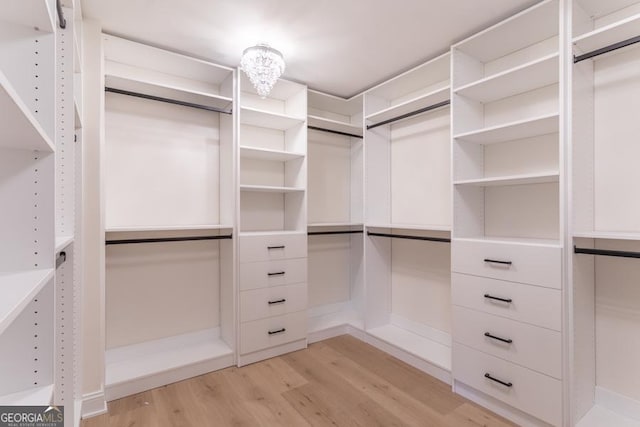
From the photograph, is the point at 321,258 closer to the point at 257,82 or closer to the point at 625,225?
the point at 257,82

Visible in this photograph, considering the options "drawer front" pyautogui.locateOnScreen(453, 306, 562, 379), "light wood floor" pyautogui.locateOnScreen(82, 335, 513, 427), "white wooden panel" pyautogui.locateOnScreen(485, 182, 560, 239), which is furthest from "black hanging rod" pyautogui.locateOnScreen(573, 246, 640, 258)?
"light wood floor" pyautogui.locateOnScreen(82, 335, 513, 427)

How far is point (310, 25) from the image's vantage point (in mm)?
2033

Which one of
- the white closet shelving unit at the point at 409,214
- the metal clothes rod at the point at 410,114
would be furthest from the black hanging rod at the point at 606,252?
the metal clothes rod at the point at 410,114

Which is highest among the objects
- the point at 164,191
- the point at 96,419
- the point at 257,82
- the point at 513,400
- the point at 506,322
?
the point at 257,82

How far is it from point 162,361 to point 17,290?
197 centimetres

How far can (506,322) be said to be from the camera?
1.87 metres

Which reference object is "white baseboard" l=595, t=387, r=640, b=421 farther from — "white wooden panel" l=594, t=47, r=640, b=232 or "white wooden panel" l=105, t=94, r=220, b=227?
"white wooden panel" l=105, t=94, r=220, b=227

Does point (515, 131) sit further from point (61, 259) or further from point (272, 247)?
point (61, 259)

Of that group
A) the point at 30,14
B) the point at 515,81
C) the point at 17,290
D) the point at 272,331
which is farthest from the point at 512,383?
the point at 30,14

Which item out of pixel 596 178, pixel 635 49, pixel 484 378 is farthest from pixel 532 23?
pixel 484 378

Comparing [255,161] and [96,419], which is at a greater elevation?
[255,161]

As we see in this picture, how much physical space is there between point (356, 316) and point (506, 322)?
170 centimetres

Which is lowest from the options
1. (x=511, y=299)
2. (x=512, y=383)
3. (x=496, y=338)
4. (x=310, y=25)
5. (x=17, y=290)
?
(x=512, y=383)

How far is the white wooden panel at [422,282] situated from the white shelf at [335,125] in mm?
1232
